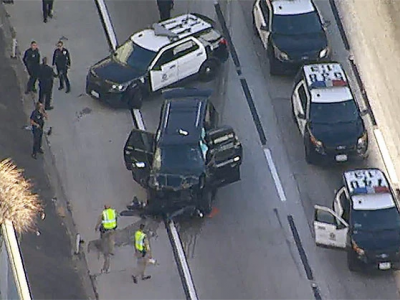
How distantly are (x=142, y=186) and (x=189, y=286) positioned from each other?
3.02 metres

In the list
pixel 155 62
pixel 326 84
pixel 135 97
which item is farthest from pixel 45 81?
pixel 326 84

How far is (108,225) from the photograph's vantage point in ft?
117

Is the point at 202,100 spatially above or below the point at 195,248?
above

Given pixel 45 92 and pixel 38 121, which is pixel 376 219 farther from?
pixel 45 92

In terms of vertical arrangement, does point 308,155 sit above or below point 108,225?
below

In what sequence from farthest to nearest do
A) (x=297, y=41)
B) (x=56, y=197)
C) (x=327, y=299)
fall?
(x=297, y=41) < (x=56, y=197) < (x=327, y=299)

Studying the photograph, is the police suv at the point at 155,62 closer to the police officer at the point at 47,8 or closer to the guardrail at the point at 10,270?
the police officer at the point at 47,8

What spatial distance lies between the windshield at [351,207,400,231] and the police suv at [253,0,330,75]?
6.26 m

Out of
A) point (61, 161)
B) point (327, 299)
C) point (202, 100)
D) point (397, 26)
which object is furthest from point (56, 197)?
point (397, 26)

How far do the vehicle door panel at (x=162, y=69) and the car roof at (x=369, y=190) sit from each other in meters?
5.88

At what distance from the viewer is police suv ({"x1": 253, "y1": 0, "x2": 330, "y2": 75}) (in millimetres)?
Answer: 40844

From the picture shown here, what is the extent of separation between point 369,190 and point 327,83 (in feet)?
12.7

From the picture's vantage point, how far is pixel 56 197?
37812mm

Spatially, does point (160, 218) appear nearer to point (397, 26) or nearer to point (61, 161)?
point (61, 161)
